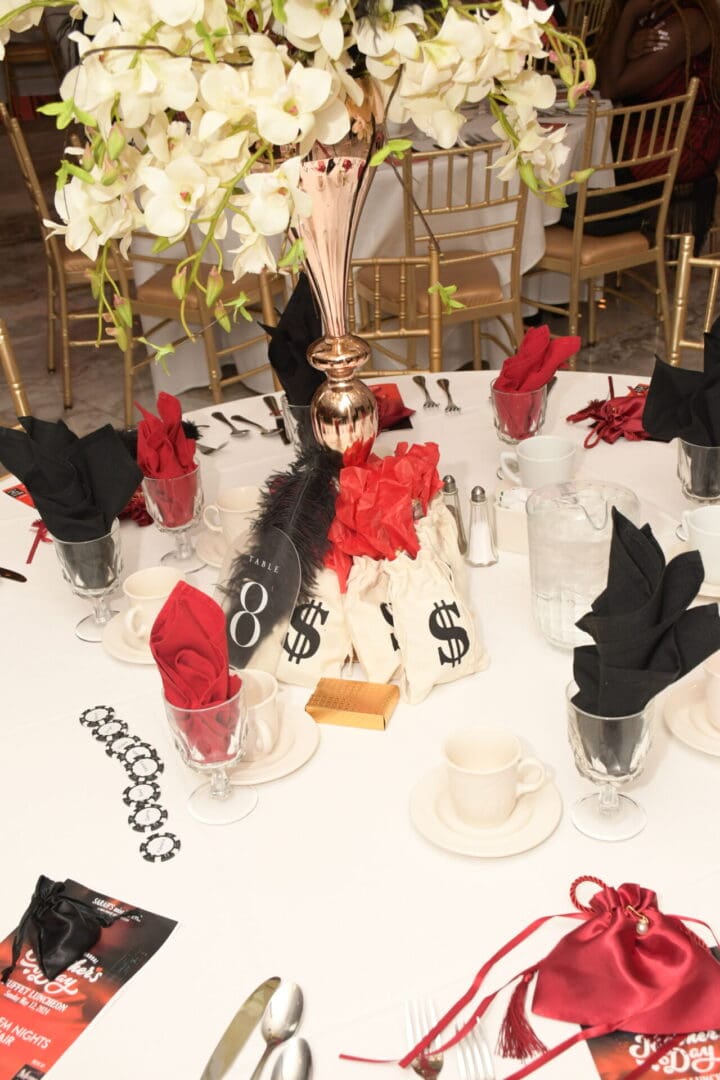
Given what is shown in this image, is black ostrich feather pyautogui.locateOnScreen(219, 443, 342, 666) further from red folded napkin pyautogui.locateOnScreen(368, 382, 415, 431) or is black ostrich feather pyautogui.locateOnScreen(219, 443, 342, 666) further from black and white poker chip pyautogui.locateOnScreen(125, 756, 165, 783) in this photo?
red folded napkin pyautogui.locateOnScreen(368, 382, 415, 431)

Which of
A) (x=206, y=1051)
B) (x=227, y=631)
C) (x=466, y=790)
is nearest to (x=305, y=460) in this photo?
(x=227, y=631)

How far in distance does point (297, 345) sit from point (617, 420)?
1.80 ft

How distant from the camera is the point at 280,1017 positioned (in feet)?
2.77

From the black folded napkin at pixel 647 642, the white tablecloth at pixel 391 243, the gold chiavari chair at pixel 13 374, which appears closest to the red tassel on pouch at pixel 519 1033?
the black folded napkin at pixel 647 642

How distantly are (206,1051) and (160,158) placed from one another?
0.82 metres

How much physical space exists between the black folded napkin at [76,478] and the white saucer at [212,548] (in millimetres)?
171

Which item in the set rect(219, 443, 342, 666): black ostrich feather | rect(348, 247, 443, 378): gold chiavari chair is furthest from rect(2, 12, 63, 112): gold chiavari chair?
rect(219, 443, 342, 666): black ostrich feather

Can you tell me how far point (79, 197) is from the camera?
1056mm

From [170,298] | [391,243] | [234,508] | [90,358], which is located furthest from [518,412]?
[90,358]

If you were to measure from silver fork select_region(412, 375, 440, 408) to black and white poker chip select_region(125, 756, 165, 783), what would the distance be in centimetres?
101

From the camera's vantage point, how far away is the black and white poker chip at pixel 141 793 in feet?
3.57

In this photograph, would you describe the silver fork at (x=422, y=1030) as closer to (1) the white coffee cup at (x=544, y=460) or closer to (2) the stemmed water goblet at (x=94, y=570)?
(2) the stemmed water goblet at (x=94, y=570)

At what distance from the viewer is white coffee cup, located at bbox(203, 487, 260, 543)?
1.46 m

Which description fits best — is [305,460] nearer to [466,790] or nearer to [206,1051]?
[466,790]
